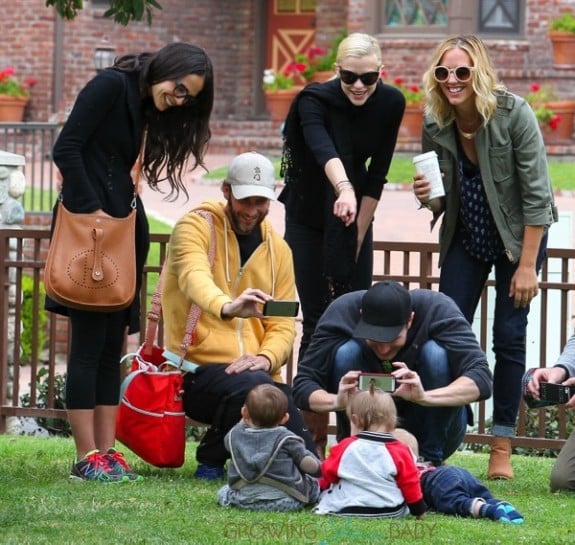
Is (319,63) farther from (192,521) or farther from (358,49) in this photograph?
(192,521)

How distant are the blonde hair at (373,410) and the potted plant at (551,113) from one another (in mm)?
13619

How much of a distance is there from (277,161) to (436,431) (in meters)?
13.4

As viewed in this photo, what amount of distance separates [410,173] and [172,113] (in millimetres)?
12066

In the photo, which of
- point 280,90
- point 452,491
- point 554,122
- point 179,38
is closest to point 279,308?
point 452,491

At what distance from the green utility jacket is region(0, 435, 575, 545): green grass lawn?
1058 mm

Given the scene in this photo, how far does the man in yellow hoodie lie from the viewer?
5.91 metres

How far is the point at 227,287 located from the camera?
6.08 meters

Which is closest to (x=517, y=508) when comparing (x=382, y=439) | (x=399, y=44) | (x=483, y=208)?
(x=382, y=439)

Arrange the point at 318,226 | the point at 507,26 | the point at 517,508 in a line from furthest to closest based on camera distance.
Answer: the point at 507,26
the point at 318,226
the point at 517,508

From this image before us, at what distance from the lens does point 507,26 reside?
66.3 feet

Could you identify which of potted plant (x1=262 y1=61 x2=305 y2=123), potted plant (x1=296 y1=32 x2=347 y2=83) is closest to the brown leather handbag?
potted plant (x1=296 y1=32 x2=347 y2=83)

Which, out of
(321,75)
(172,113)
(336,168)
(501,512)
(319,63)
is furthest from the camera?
(319,63)

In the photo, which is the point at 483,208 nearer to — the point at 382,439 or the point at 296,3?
the point at 382,439

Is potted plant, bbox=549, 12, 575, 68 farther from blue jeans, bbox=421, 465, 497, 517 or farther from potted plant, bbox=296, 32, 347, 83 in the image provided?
blue jeans, bbox=421, 465, 497, 517
